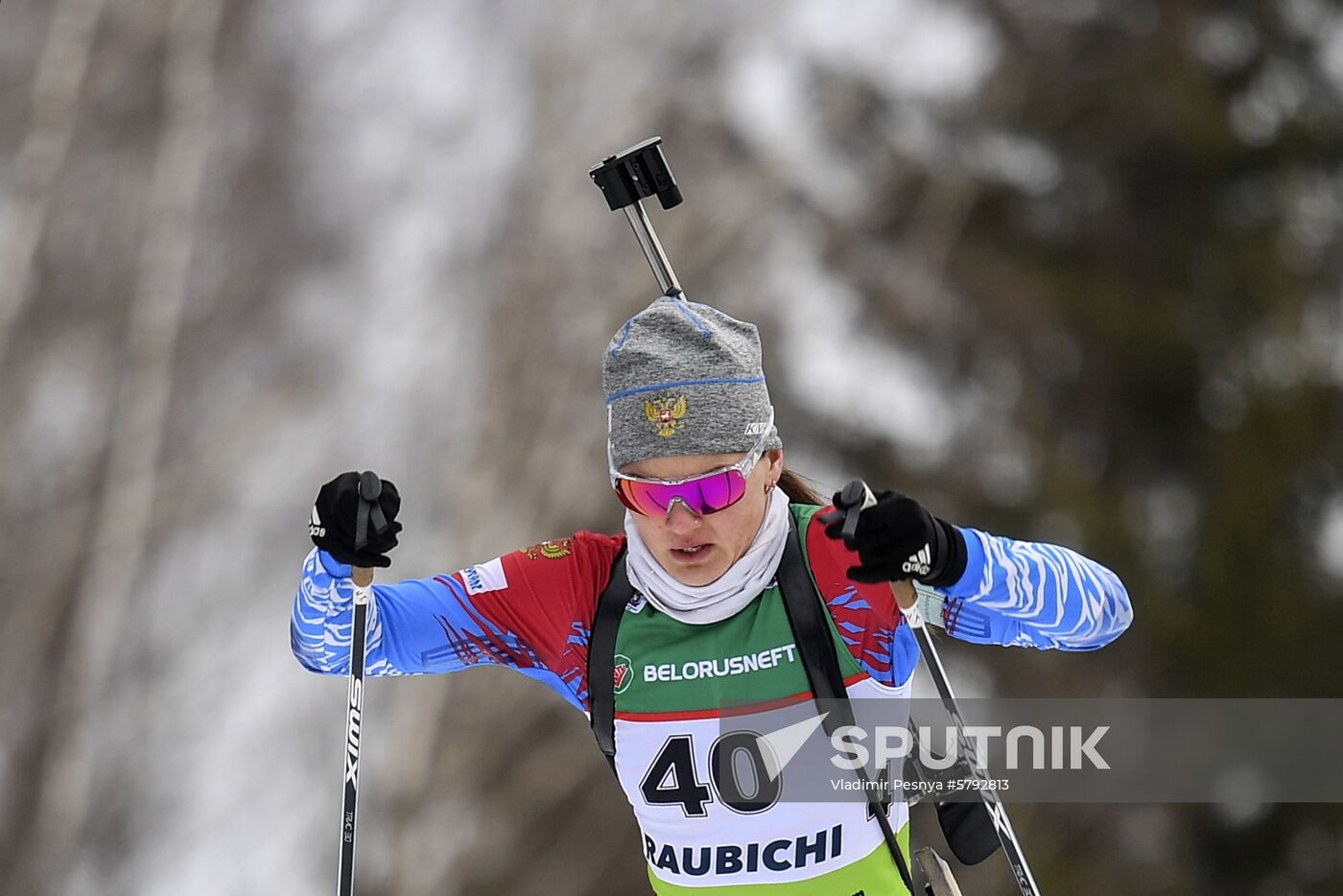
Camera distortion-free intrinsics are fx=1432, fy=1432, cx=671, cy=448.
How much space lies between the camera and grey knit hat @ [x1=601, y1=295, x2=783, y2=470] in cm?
213

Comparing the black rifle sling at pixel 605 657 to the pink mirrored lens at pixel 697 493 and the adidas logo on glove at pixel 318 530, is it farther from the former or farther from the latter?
the adidas logo on glove at pixel 318 530

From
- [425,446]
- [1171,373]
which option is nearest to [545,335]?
[425,446]

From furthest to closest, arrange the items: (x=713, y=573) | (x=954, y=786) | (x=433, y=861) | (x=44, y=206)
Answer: (x=433, y=861) → (x=44, y=206) → (x=954, y=786) → (x=713, y=573)

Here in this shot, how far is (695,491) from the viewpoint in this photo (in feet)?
6.95

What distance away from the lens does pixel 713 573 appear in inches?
85.7

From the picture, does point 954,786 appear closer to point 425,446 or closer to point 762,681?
point 762,681

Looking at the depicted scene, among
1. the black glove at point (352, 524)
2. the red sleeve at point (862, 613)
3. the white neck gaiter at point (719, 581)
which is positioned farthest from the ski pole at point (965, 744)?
the black glove at point (352, 524)

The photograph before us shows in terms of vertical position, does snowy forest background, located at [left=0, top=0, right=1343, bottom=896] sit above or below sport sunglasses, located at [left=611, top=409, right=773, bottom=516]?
above

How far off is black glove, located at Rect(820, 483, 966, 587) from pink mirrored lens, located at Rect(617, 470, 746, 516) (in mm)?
163

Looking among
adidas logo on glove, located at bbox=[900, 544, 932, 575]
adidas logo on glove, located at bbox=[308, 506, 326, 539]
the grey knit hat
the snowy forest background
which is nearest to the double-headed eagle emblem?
the grey knit hat

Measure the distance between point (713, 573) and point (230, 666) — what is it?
447 cm

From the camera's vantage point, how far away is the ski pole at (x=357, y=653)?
2129 mm

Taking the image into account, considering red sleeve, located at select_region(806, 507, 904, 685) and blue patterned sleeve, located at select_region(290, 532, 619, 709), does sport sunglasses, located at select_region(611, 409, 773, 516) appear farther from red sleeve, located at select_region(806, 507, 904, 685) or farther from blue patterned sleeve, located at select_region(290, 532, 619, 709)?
blue patterned sleeve, located at select_region(290, 532, 619, 709)

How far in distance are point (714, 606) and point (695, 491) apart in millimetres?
198
